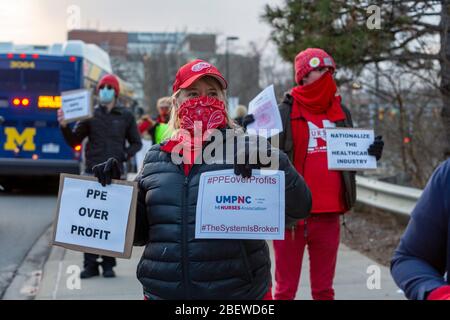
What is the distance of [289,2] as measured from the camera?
8.23 metres

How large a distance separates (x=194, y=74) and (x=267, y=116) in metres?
1.54

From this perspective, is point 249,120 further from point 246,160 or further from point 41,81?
point 41,81

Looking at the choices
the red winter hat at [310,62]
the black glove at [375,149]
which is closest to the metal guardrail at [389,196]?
the black glove at [375,149]

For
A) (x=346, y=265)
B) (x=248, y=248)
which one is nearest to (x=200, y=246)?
(x=248, y=248)

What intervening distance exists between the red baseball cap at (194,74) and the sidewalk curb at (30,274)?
3781 mm

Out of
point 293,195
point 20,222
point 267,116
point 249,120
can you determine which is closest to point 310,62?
point 267,116

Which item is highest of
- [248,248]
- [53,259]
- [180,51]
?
[180,51]

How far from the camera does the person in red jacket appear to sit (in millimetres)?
4285

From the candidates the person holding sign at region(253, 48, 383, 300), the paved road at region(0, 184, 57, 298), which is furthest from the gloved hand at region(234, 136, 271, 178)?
the paved road at region(0, 184, 57, 298)

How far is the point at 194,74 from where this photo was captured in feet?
9.41

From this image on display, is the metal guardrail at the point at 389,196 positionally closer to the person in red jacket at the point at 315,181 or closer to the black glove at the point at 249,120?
the person in red jacket at the point at 315,181

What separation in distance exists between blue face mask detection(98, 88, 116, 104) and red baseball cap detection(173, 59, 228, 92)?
11.5 feet

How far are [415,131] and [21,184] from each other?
34.0 feet
